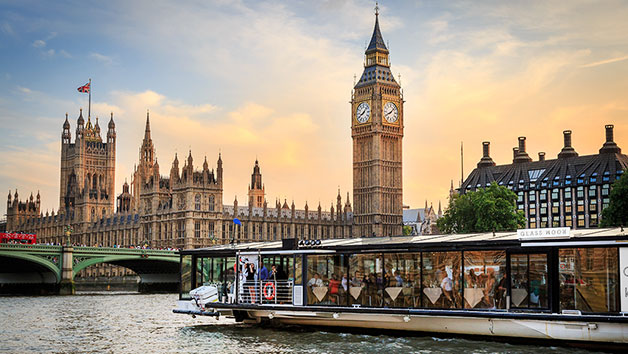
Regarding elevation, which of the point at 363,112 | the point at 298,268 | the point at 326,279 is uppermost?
the point at 363,112

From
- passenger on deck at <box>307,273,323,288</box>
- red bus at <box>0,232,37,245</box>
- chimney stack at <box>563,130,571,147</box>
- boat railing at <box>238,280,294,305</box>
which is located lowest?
boat railing at <box>238,280,294,305</box>

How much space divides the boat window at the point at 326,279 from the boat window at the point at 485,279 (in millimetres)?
4151

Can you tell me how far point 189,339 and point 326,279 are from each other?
5161 mm

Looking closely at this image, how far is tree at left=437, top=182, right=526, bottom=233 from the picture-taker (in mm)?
71188

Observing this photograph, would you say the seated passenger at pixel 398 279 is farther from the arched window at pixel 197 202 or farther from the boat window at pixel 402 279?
the arched window at pixel 197 202

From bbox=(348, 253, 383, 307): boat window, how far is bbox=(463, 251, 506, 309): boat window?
2801mm

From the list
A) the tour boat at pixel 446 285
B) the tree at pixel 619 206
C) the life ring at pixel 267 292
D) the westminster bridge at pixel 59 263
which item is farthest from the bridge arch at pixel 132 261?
the life ring at pixel 267 292

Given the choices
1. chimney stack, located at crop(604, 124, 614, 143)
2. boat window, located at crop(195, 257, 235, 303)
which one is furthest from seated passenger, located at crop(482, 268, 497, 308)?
chimney stack, located at crop(604, 124, 614, 143)

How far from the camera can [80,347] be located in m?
26.8

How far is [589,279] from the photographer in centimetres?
2200

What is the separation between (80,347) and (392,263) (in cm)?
1029

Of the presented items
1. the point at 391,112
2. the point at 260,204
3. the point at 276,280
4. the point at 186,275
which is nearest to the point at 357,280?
the point at 276,280

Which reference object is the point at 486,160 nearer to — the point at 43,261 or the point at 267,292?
the point at 43,261

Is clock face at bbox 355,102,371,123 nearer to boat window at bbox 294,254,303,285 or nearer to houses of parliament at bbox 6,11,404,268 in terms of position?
houses of parliament at bbox 6,11,404,268
